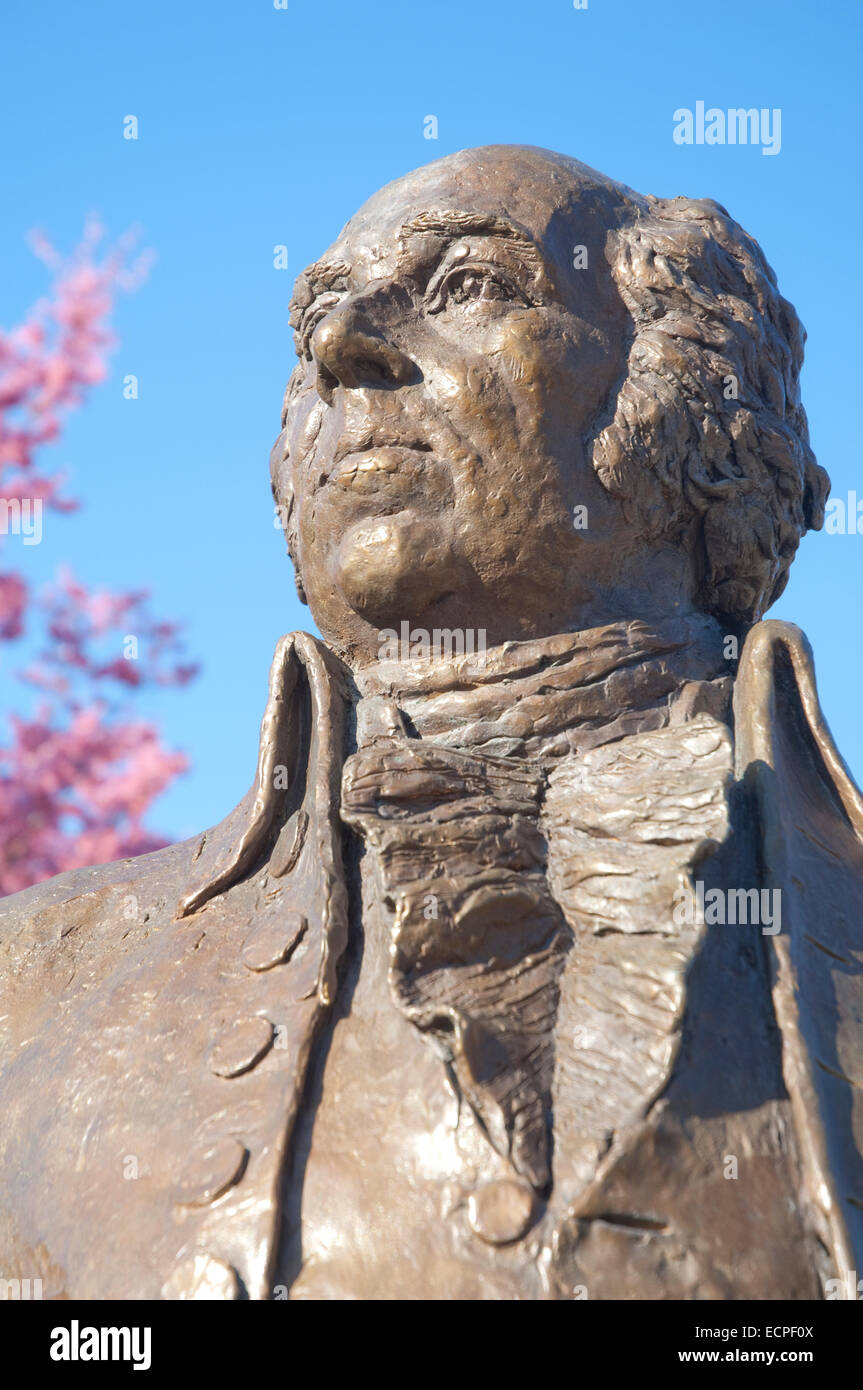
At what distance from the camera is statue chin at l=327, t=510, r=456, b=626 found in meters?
4.05

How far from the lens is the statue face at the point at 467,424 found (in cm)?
407

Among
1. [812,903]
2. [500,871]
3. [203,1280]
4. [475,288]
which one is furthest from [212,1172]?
[475,288]

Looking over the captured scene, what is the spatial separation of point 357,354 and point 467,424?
0.31 metres

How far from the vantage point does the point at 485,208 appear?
4.32m

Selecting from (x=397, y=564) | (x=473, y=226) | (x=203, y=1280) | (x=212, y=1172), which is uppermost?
(x=473, y=226)

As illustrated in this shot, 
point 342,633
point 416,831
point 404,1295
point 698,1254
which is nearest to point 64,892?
point 342,633

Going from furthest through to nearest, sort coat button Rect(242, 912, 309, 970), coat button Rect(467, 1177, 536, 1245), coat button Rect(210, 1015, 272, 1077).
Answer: coat button Rect(242, 912, 309, 970), coat button Rect(210, 1015, 272, 1077), coat button Rect(467, 1177, 536, 1245)

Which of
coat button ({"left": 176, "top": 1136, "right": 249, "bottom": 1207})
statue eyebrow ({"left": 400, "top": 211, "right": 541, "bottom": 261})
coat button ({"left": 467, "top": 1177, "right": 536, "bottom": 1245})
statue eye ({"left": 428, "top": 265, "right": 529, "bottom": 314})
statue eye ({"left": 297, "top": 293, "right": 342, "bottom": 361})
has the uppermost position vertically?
statue eyebrow ({"left": 400, "top": 211, "right": 541, "bottom": 261})

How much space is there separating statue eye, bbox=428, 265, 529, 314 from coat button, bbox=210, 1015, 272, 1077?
1.68m

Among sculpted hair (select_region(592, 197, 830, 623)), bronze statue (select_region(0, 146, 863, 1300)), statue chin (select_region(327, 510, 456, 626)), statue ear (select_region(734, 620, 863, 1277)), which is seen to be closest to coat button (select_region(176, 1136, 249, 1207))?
bronze statue (select_region(0, 146, 863, 1300))

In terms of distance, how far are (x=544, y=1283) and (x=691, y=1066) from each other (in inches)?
19.0

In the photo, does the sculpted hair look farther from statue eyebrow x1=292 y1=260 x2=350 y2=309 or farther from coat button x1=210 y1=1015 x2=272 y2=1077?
coat button x1=210 y1=1015 x2=272 y2=1077

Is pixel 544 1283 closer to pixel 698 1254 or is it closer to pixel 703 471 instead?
pixel 698 1254

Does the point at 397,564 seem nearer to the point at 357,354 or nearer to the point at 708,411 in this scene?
the point at 357,354
